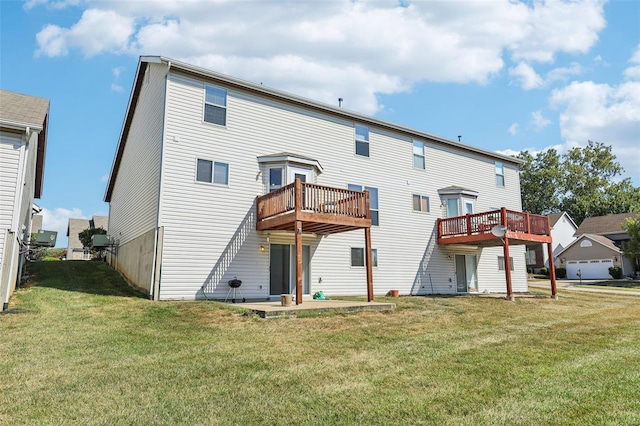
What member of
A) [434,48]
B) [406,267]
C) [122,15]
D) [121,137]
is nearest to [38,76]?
[121,137]

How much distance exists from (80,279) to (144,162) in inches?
195

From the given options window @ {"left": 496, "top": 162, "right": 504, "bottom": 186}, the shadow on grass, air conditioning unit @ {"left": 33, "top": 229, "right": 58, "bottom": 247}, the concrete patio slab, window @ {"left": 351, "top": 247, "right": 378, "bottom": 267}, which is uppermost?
window @ {"left": 496, "top": 162, "right": 504, "bottom": 186}

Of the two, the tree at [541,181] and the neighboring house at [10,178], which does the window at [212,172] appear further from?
the tree at [541,181]

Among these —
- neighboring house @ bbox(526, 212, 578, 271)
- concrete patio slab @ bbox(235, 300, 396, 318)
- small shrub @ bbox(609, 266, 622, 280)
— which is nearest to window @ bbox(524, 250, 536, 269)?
neighboring house @ bbox(526, 212, 578, 271)

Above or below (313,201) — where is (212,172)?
above

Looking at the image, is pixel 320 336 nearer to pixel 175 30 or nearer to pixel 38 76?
pixel 175 30

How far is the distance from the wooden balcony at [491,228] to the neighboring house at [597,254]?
25.5 metres

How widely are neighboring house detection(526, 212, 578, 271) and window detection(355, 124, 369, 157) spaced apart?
35.0 metres

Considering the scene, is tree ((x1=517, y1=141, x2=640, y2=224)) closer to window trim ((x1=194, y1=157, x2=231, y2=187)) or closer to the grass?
the grass

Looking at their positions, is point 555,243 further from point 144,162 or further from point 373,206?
point 144,162

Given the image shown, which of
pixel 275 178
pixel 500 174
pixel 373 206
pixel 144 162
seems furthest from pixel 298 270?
pixel 500 174

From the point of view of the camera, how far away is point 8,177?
10.1 meters

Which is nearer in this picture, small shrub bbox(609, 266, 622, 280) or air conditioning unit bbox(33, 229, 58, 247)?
air conditioning unit bbox(33, 229, 58, 247)

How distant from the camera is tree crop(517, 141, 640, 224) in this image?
5303 cm
